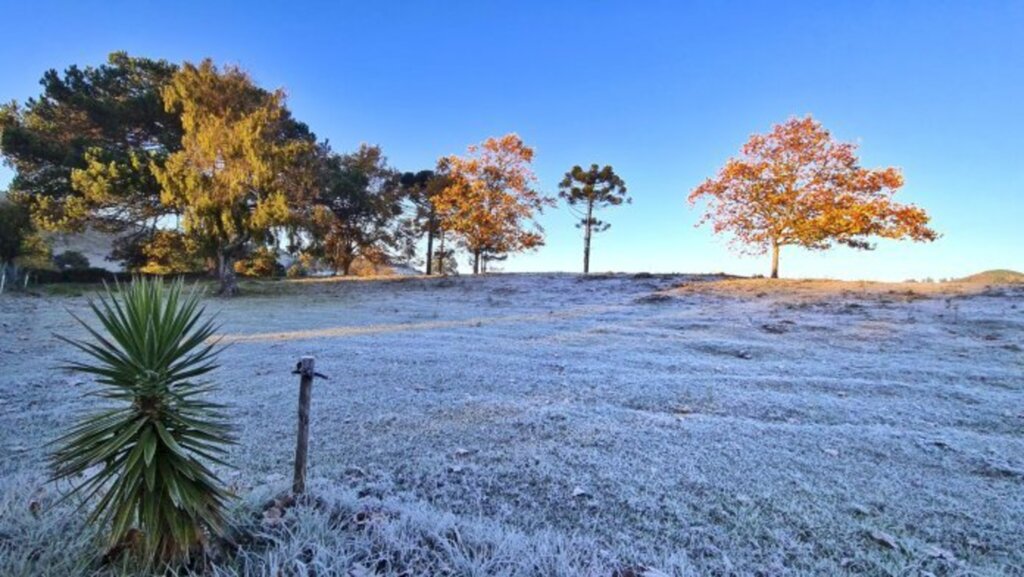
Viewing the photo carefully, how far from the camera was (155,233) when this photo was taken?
57.3ft

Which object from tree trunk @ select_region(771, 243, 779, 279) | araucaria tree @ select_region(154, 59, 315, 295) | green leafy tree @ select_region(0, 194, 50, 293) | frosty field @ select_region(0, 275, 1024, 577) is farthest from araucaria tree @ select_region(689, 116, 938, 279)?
green leafy tree @ select_region(0, 194, 50, 293)

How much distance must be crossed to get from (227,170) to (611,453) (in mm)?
15057

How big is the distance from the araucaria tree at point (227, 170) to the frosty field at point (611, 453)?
294 inches

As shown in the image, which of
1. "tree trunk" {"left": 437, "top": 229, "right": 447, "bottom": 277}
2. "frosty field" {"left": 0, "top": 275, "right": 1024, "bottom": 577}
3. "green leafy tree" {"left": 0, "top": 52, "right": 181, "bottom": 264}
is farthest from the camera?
"tree trunk" {"left": 437, "top": 229, "right": 447, "bottom": 277}

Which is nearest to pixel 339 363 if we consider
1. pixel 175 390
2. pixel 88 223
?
pixel 175 390

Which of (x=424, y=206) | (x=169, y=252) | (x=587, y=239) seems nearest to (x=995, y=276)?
(x=587, y=239)

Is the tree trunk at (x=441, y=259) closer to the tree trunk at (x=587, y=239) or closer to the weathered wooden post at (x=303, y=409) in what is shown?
the tree trunk at (x=587, y=239)

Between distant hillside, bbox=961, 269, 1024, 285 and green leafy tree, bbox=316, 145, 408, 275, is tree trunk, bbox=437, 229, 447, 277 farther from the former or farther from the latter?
distant hillside, bbox=961, 269, 1024, 285

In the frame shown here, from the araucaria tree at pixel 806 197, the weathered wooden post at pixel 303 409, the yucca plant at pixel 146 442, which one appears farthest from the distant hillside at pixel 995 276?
the yucca plant at pixel 146 442

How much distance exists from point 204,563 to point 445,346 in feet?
16.3

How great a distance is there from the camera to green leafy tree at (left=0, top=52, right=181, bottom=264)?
1466 centimetres

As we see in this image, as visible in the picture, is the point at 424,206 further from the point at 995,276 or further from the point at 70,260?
the point at 995,276

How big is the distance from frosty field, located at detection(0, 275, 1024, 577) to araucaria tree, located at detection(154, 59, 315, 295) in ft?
24.5

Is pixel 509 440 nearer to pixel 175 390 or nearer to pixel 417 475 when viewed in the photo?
pixel 417 475
